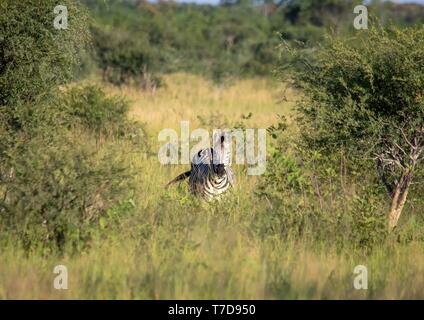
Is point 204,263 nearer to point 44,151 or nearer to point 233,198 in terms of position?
point 44,151

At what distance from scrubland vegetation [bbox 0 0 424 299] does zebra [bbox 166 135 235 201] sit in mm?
161

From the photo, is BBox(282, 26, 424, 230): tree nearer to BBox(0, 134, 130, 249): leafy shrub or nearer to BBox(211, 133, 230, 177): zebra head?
BBox(211, 133, 230, 177): zebra head

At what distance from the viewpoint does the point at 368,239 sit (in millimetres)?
6586

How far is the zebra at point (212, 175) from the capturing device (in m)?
8.49

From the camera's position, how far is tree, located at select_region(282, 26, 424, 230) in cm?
744

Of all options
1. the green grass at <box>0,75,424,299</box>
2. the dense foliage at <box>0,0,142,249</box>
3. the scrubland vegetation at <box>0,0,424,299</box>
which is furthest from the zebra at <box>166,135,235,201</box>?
the dense foliage at <box>0,0,142,249</box>

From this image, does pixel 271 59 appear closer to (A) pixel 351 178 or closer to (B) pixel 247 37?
(B) pixel 247 37

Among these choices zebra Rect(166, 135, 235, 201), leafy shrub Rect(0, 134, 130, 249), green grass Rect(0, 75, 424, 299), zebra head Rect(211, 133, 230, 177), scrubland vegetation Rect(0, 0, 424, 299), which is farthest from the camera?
zebra Rect(166, 135, 235, 201)

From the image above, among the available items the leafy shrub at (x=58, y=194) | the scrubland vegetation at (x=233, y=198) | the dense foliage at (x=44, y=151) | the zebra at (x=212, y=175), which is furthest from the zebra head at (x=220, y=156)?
the leafy shrub at (x=58, y=194)

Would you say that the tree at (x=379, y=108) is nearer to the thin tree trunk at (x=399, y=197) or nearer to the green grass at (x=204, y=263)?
the thin tree trunk at (x=399, y=197)

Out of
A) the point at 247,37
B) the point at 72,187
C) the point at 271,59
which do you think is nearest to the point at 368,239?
the point at 72,187

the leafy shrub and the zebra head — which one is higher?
the zebra head

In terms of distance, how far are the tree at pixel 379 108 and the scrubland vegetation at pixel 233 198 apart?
2cm
